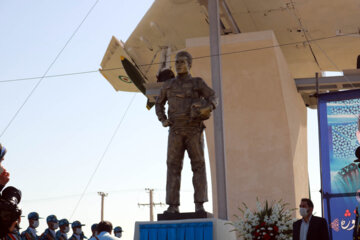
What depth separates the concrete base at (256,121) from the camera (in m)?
14.4

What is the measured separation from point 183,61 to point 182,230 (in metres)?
2.10

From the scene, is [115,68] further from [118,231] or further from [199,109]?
[199,109]

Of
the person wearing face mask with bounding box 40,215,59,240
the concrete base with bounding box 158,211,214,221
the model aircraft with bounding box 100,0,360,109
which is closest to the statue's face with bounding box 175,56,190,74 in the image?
the concrete base with bounding box 158,211,214,221

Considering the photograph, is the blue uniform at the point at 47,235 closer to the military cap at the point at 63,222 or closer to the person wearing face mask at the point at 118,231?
the military cap at the point at 63,222

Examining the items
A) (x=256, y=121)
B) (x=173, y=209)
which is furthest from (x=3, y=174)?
(x=256, y=121)

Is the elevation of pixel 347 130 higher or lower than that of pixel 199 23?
lower

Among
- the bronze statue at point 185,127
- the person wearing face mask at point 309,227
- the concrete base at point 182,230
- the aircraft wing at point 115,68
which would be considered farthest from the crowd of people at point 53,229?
the aircraft wing at point 115,68

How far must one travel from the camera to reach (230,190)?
572 inches

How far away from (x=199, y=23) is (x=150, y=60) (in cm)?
241

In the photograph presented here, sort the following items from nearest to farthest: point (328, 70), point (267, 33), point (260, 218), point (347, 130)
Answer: point (260, 218) → point (347, 130) → point (267, 33) → point (328, 70)

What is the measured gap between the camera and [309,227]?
6.80 meters

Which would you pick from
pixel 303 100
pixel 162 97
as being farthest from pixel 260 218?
pixel 303 100

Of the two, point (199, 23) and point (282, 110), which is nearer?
point (282, 110)

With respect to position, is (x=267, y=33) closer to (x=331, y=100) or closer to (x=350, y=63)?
(x=331, y=100)
